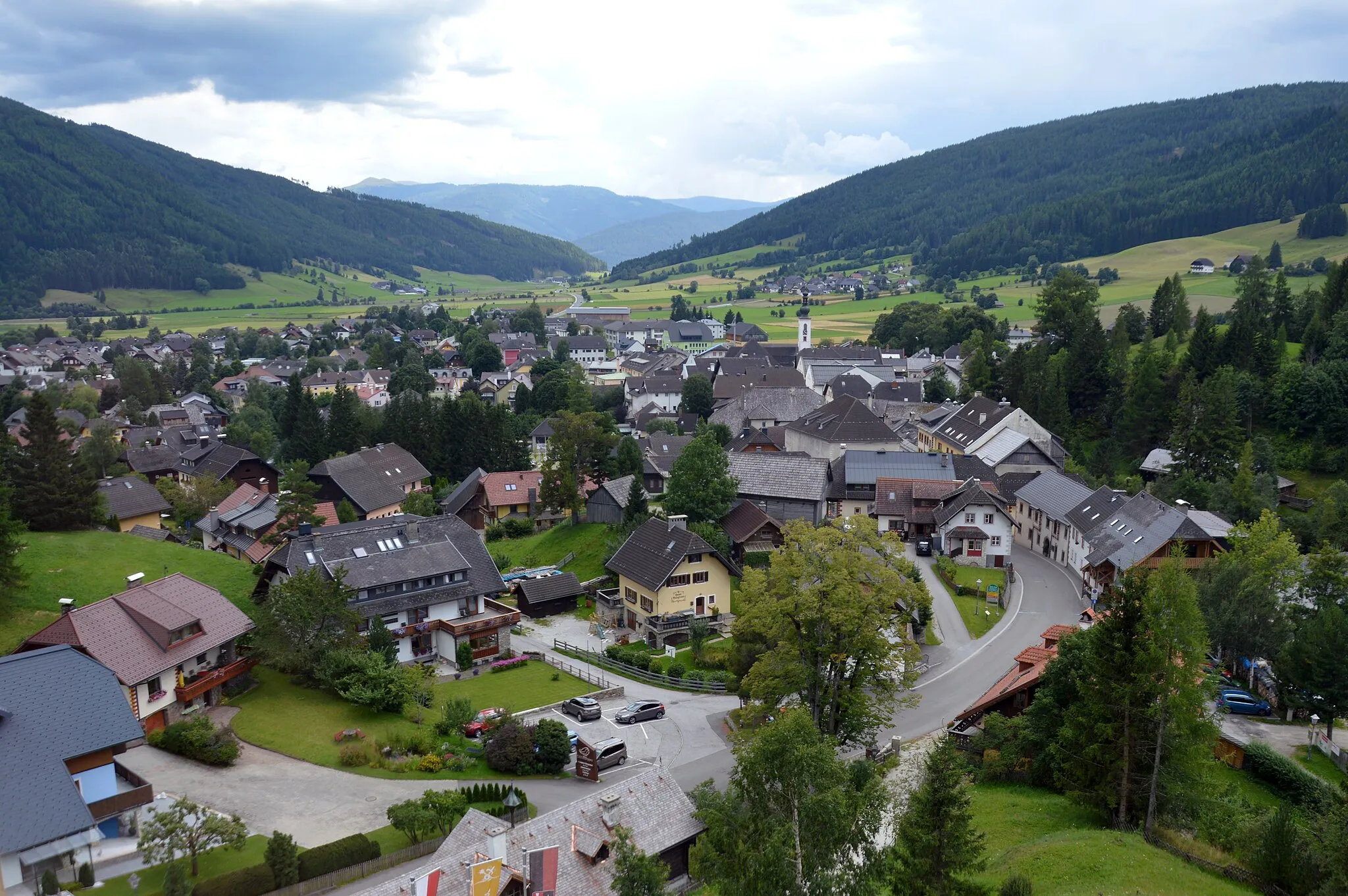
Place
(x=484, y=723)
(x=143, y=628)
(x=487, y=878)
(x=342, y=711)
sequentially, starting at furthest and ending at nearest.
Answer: (x=342, y=711), (x=484, y=723), (x=143, y=628), (x=487, y=878)

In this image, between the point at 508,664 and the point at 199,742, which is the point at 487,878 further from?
the point at 508,664

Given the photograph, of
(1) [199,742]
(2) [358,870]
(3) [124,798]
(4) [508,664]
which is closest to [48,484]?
(1) [199,742]

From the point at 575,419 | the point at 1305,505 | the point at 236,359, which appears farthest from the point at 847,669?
the point at 236,359

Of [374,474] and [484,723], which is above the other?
[374,474]

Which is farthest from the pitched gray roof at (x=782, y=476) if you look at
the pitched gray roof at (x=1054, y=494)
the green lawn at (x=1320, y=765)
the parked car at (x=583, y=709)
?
the green lawn at (x=1320, y=765)

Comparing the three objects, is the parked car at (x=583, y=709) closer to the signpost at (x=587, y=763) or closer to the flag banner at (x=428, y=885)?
the signpost at (x=587, y=763)

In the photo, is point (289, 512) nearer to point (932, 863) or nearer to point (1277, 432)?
point (932, 863)
